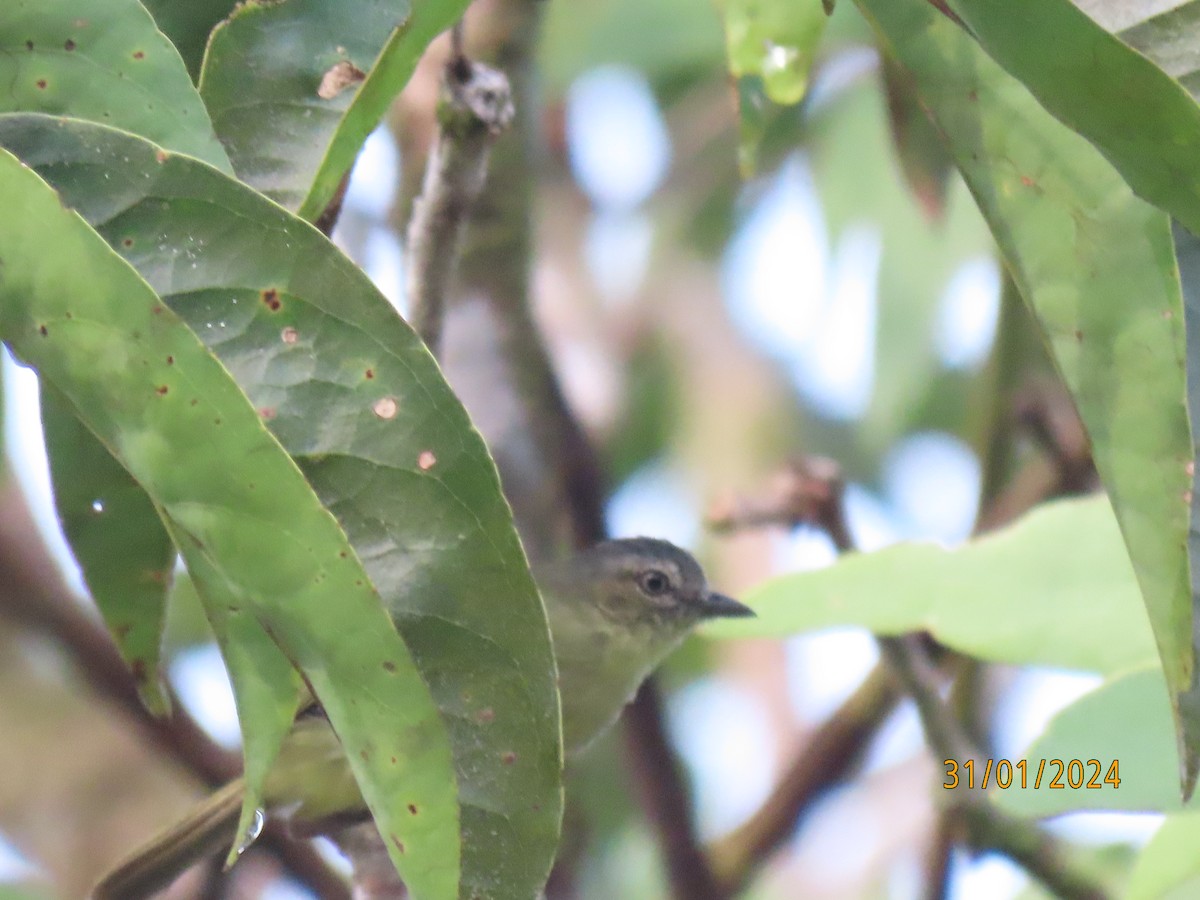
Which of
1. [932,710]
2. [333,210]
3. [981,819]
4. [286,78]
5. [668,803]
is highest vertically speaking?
[286,78]

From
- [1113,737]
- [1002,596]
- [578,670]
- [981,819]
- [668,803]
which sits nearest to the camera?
[1113,737]

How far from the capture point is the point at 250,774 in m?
1.15

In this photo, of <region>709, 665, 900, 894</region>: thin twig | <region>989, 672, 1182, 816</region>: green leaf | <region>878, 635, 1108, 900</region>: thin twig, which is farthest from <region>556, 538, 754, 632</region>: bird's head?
<region>989, 672, 1182, 816</region>: green leaf

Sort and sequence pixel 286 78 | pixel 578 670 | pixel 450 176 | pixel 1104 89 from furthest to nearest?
pixel 578 670, pixel 450 176, pixel 286 78, pixel 1104 89

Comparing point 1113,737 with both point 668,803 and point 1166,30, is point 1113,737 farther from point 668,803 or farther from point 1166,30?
point 668,803

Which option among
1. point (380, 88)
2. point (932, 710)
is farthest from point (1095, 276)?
point (932, 710)

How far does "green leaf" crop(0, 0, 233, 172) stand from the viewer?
1.24 metres

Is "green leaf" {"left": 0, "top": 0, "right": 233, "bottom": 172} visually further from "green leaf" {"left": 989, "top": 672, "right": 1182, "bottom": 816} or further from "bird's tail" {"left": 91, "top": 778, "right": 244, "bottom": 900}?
"bird's tail" {"left": 91, "top": 778, "right": 244, "bottom": 900}

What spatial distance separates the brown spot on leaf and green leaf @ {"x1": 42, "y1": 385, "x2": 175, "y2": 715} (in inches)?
16.3

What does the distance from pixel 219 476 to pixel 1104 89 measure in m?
0.75

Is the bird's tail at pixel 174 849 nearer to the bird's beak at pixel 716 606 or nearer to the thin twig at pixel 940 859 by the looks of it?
the bird's beak at pixel 716 606

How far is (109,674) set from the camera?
356 cm

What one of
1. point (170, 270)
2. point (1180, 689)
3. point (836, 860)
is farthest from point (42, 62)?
point (836, 860)

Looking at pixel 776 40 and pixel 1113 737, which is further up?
pixel 776 40
